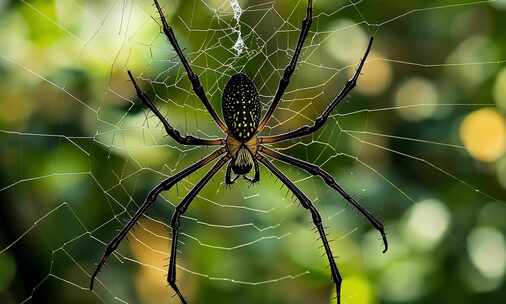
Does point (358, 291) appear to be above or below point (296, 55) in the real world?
below

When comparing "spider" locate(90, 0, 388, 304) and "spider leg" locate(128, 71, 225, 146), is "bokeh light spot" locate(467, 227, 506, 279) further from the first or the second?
"spider leg" locate(128, 71, 225, 146)

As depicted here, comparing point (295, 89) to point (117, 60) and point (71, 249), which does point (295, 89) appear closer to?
point (117, 60)

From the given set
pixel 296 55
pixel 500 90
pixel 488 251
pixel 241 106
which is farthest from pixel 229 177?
pixel 500 90

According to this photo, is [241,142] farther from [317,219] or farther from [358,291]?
[358,291]

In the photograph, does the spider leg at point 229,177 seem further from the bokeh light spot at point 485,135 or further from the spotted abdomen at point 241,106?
the bokeh light spot at point 485,135

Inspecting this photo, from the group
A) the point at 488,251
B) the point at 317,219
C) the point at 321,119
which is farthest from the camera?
the point at 488,251

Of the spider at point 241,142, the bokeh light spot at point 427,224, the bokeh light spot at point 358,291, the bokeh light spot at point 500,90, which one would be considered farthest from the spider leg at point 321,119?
the bokeh light spot at point 500,90
